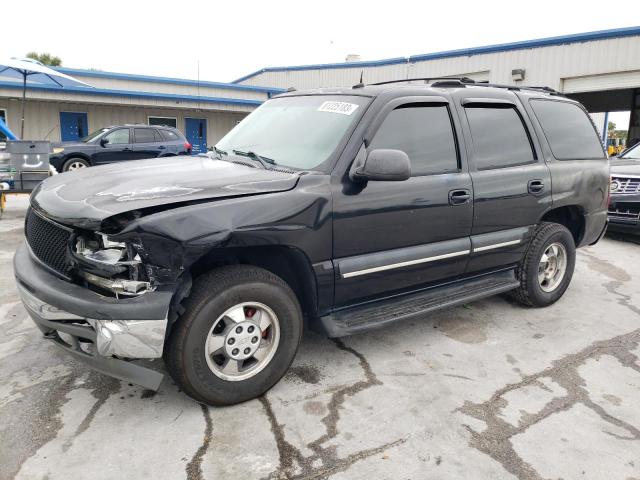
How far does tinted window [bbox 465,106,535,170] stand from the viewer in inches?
151

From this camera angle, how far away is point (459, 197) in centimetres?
360

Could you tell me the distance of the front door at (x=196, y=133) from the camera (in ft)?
72.6

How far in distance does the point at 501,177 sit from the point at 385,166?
1.40 m

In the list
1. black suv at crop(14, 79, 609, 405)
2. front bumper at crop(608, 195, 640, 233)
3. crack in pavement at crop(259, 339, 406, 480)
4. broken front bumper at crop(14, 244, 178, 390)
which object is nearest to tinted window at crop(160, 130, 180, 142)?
black suv at crop(14, 79, 609, 405)

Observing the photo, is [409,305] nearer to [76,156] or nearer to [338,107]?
[338,107]

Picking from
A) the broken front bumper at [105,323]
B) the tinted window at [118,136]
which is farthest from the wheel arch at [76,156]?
the broken front bumper at [105,323]

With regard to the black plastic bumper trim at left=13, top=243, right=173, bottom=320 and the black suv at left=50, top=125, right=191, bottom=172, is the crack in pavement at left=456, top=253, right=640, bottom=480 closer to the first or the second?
the black plastic bumper trim at left=13, top=243, right=173, bottom=320

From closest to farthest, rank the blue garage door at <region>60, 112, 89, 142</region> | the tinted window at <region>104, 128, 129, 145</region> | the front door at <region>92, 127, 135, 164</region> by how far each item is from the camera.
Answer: the front door at <region>92, 127, 135, 164</region>, the tinted window at <region>104, 128, 129, 145</region>, the blue garage door at <region>60, 112, 89, 142</region>

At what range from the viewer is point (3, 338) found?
3.72m

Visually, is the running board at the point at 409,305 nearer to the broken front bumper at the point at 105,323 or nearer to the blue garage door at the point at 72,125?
the broken front bumper at the point at 105,323

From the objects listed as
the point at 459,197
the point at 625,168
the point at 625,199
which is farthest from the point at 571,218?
the point at 625,168

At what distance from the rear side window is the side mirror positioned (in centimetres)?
207

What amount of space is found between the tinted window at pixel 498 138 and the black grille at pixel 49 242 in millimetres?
2872

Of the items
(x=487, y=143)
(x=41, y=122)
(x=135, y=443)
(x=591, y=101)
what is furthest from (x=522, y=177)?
(x=591, y=101)
